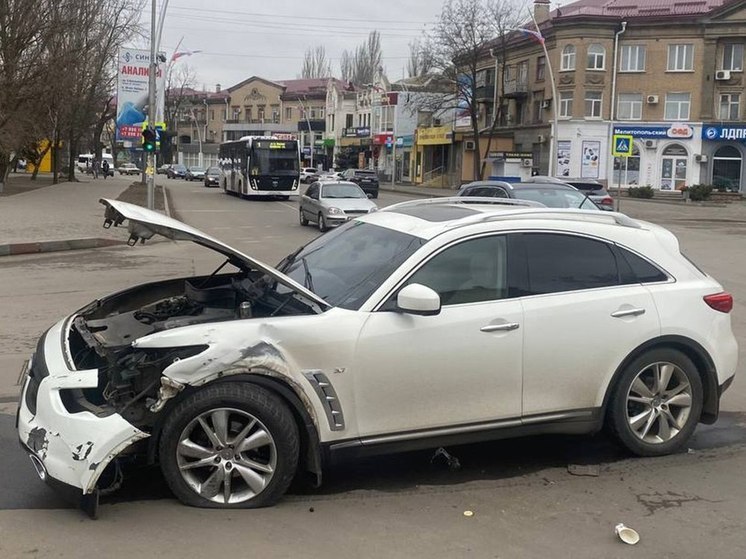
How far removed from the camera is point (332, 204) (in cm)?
2416

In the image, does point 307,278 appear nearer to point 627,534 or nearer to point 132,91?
point 627,534

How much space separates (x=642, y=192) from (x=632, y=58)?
34.7 ft

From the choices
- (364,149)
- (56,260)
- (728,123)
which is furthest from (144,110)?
(364,149)

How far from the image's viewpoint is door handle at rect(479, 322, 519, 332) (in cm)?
455

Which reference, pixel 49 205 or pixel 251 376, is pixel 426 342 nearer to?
pixel 251 376

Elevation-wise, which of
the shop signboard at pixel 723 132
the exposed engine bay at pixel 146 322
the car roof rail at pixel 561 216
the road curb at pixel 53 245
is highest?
the shop signboard at pixel 723 132

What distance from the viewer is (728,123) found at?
53.1 m

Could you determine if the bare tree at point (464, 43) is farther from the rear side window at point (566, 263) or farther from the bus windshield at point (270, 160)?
the rear side window at point (566, 263)

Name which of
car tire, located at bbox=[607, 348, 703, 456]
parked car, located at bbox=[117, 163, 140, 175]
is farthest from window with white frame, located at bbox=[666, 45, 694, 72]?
parked car, located at bbox=[117, 163, 140, 175]

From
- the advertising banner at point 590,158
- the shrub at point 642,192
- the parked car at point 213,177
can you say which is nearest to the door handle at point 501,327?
the shrub at point 642,192

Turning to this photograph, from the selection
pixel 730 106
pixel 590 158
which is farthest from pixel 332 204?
pixel 730 106

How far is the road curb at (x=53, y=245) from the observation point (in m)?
17.3

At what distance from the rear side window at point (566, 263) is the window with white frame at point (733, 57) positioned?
180ft

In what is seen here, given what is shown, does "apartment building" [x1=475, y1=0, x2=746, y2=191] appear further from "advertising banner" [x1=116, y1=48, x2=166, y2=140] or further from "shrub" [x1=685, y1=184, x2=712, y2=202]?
"advertising banner" [x1=116, y1=48, x2=166, y2=140]
